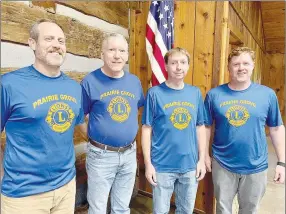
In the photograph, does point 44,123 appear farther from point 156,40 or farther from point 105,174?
point 156,40

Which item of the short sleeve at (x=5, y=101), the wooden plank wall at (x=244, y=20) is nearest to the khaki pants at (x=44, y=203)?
the short sleeve at (x=5, y=101)

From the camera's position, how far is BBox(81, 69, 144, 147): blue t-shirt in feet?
6.47

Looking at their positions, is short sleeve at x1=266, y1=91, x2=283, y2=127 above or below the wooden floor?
above

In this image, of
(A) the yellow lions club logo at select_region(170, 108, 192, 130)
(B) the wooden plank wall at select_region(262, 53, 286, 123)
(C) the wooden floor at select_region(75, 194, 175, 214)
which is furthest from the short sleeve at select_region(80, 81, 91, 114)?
(B) the wooden plank wall at select_region(262, 53, 286, 123)

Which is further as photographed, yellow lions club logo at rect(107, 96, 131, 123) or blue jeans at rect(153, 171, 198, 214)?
blue jeans at rect(153, 171, 198, 214)

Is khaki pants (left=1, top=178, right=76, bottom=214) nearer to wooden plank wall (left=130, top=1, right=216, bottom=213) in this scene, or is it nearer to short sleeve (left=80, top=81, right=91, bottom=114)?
short sleeve (left=80, top=81, right=91, bottom=114)

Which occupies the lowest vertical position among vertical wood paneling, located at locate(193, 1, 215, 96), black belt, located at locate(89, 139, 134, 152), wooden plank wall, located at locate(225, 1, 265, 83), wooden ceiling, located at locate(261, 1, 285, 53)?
black belt, located at locate(89, 139, 134, 152)

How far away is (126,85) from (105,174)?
2.50 feet

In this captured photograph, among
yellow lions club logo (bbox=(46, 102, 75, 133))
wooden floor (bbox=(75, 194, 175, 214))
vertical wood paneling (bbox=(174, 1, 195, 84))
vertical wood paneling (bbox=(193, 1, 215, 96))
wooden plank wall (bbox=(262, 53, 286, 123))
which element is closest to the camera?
yellow lions club logo (bbox=(46, 102, 75, 133))

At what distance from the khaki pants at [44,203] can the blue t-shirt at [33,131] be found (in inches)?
1.7

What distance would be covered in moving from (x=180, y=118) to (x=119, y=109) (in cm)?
52

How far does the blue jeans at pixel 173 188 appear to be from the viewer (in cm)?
210

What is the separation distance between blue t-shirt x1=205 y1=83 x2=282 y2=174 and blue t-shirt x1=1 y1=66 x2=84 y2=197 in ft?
4.31

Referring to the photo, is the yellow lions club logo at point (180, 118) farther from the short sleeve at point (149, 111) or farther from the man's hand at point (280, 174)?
the man's hand at point (280, 174)
